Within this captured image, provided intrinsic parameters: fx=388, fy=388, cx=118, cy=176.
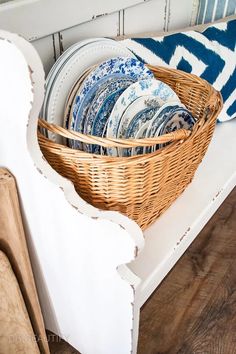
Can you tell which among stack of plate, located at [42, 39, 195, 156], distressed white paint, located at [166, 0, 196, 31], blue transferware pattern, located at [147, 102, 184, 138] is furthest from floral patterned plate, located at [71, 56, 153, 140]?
distressed white paint, located at [166, 0, 196, 31]

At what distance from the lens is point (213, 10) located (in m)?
1.26

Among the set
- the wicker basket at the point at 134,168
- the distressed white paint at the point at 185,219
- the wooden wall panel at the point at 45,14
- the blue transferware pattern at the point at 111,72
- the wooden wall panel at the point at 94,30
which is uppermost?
the wooden wall panel at the point at 45,14

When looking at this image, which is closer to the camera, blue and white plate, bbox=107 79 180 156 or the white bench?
the white bench

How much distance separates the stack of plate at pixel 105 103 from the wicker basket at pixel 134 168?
0.21 ft

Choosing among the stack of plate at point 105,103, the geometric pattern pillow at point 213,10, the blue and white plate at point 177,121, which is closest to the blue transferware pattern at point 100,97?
the stack of plate at point 105,103

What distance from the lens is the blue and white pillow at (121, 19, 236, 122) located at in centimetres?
95

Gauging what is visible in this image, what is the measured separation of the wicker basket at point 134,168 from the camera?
1.88 feet

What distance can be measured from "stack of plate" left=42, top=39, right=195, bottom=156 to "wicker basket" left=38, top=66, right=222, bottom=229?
0.06 meters

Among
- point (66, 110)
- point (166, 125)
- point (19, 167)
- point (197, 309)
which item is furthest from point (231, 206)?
point (19, 167)

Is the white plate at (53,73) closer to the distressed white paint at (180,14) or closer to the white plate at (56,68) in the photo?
the white plate at (56,68)

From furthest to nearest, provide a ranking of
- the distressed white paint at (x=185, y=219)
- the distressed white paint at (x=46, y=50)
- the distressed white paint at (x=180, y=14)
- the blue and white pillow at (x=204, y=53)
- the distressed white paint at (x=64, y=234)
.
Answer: the distressed white paint at (x=180, y=14) < the blue and white pillow at (x=204, y=53) < the distressed white paint at (x=46, y=50) < the distressed white paint at (x=185, y=219) < the distressed white paint at (x=64, y=234)

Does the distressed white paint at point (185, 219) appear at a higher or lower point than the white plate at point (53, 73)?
lower

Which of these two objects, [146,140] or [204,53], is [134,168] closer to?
[146,140]

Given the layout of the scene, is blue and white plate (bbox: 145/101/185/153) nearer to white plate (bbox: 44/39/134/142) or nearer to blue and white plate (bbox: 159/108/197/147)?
blue and white plate (bbox: 159/108/197/147)
